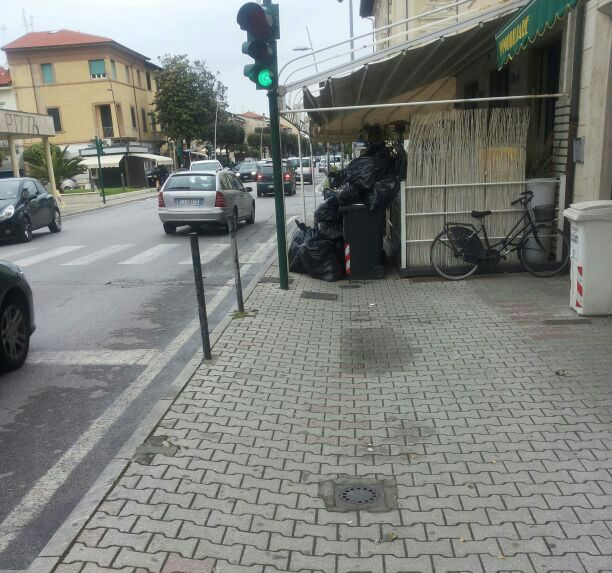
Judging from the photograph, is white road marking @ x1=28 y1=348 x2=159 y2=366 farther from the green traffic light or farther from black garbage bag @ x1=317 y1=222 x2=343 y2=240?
black garbage bag @ x1=317 y1=222 x2=343 y2=240

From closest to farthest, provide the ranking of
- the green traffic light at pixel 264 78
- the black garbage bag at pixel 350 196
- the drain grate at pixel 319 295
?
the green traffic light at pixel 264 78
the drain grate at pixel 319 295
the black garbage bag at pixel 350 196

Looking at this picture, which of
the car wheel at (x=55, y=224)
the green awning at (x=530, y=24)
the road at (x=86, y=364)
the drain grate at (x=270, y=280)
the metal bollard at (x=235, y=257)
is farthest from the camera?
the car wheel at (x=55, y=224)

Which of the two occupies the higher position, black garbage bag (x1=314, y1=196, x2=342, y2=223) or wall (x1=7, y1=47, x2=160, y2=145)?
wall (x1=7, y1=47, x2=160, y2=145)

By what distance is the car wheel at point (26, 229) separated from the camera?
15.4 metres

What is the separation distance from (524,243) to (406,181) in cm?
190

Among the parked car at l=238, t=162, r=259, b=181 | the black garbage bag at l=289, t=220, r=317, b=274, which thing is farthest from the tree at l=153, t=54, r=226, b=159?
the black garbage bag at l=289, t=220, r=317, b=274

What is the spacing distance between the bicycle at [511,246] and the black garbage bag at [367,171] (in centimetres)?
126

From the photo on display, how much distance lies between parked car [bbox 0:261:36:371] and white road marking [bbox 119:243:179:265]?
19.0 ft

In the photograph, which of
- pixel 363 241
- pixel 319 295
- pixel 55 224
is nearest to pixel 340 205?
pixel 363 241

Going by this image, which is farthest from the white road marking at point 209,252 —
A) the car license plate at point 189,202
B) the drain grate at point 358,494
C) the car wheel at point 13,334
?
the drain grate at point 358,494

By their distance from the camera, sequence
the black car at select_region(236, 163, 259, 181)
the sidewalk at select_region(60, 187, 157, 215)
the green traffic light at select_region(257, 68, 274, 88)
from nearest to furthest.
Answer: the green traffic light at select_region(257, 68, 274, 88) < the sidewalk at select_region(60, 187, 157, 215) < the black car at select_region(236, 163, 259, 181)

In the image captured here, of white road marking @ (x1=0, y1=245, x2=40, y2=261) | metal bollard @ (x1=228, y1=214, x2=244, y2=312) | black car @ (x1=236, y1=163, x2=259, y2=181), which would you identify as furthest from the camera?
black car @ (x1=236, y1=163, x2=259, y2=181)

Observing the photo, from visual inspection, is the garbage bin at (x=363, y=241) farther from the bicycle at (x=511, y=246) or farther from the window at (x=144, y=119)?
the window at (x=144, y=119)

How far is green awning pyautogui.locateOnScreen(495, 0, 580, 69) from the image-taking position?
513 cm
